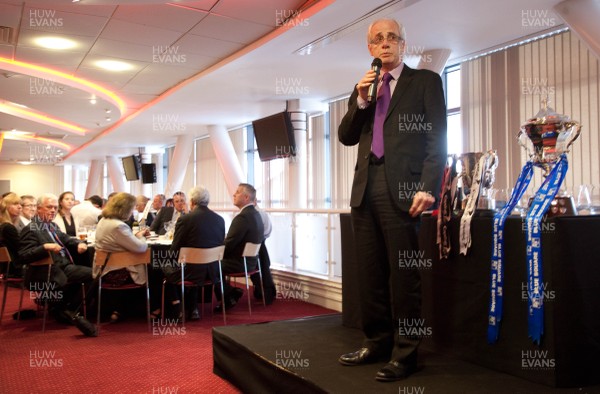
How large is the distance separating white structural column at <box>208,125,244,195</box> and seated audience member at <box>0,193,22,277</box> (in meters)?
5.05

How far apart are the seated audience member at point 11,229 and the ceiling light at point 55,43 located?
1742mm

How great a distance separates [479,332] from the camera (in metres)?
2.54

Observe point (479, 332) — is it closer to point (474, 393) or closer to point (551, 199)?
point (474, 393)

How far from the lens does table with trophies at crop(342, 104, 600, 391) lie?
2.15 metres

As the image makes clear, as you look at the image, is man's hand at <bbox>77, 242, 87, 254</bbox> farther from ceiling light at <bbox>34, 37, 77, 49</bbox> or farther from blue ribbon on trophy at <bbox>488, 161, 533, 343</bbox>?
blue ribbon on trophy at <bbox>488, 161, 533, 343</bbox>

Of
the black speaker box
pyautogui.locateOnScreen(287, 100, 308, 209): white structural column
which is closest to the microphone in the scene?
pyautogui.locateOnScreen(287, 100, 308, 209): white structural column

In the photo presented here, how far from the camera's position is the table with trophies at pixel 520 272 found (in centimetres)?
215

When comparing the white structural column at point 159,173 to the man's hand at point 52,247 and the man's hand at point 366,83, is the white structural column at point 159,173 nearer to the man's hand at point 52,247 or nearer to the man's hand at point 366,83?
the man's hand at point 52,247

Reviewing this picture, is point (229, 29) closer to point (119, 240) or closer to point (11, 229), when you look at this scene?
point (119, 240)

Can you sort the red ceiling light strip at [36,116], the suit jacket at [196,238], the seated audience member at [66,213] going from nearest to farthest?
the suit jacket at [196,238], the seated audience member at [66,213], the red ceiling light strip at [36,116]

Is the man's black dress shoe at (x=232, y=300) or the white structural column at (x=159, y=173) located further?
the white structural column at (x=159, y=173)

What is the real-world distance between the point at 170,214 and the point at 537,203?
686 centimetres

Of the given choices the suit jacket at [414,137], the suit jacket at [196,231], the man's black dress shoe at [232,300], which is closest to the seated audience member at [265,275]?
the man's black dress shoe at [232,300]

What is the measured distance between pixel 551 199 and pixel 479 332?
74 cm
